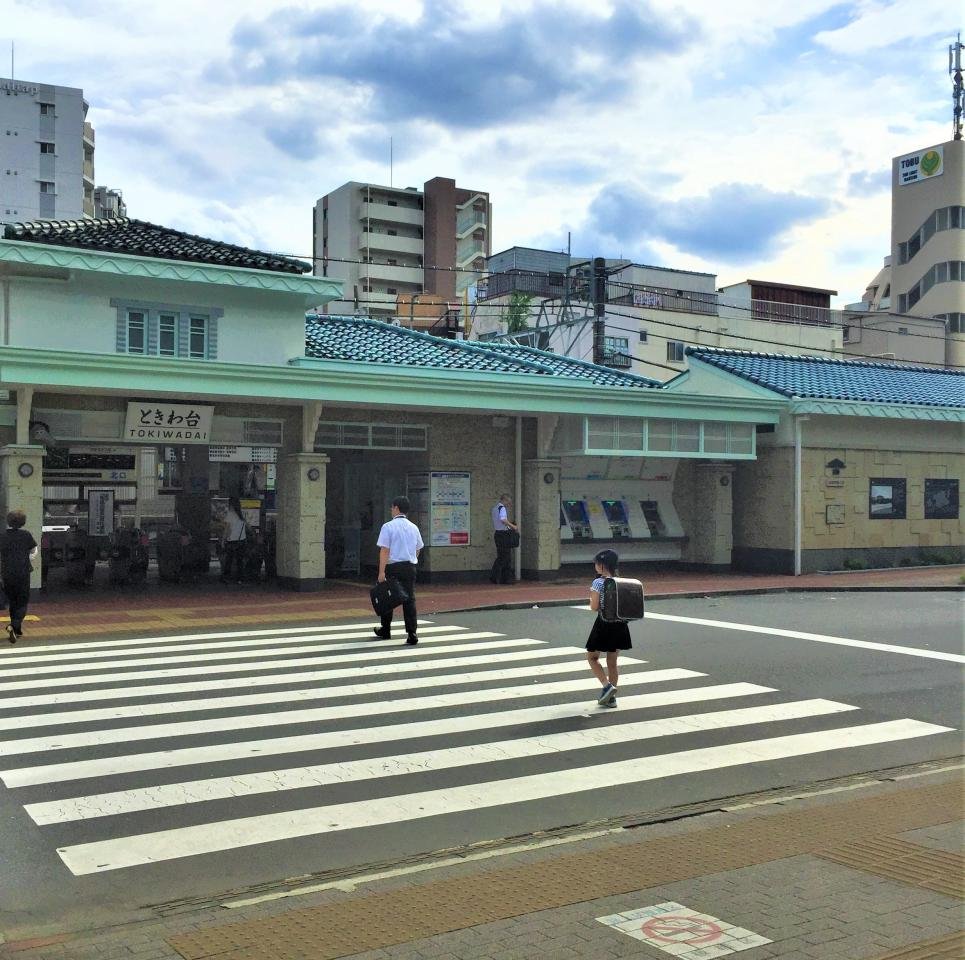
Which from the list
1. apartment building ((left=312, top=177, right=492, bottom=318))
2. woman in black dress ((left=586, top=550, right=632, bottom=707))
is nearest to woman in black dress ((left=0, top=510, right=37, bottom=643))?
woman in black dress ((left=586, top=550, right=632, bottom=707))

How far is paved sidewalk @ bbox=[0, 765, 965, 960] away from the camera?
15.0 ft

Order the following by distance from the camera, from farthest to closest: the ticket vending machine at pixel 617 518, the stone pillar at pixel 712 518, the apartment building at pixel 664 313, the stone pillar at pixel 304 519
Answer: the apartment building at pixel 664 313
the stone pillar at pixel 712 518
the ticket vending machine at pixel 617 518
the stone pillar at pixel 304 519

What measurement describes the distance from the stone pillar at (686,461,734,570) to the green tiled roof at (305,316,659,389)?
8.97ft

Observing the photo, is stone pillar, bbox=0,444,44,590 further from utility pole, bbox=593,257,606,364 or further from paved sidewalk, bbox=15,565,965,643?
utility pole, bbox=593,257,606,364

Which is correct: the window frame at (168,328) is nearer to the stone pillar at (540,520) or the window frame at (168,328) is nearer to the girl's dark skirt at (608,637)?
the stone pillar at (540,520)

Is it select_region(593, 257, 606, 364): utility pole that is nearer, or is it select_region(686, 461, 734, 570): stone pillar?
select_region(686, 461, 734, 570): stone pillar

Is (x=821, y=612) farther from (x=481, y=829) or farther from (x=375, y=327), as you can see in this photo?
(x=375, y=327)

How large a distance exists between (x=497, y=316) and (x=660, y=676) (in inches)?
2003

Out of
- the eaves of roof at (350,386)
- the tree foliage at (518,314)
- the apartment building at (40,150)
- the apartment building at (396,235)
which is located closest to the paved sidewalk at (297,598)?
the eaves of roof at (350,386)

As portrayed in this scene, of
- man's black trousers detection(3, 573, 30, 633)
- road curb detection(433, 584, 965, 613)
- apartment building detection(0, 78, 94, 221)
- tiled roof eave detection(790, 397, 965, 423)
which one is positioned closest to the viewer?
man's black trousers detection(3, 573, 30, 633)

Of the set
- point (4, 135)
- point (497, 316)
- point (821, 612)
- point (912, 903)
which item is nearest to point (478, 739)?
point (912, 903)

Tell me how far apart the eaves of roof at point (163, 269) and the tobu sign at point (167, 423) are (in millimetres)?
2570

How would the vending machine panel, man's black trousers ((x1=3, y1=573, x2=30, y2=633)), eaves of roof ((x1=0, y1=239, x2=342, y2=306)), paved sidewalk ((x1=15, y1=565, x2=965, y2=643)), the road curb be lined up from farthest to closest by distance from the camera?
1. the vending machine panel
2. eaves of roof ((x1=0, y1=239, x2=342, y2=306))
3. the road curb
4. paved sidewalk ((x1=15, y1=565, x2=965, y2=643))
5. man's black trousers ((x1=3, y1=573, x2=30, y2=633))

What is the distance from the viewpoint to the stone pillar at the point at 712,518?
82.7ft
